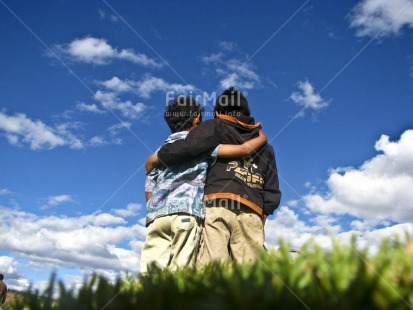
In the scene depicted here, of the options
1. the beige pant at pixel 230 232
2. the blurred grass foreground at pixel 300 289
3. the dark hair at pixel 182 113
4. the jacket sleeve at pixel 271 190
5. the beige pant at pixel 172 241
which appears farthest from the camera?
the dark hair at pixel 182 113

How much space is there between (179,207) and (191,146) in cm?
67

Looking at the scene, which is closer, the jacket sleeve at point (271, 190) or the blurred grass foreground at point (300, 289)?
the blurred grass foreground at point (300, 289)

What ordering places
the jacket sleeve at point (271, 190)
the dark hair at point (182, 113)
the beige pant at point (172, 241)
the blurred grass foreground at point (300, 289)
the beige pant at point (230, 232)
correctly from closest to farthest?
the blurred grass foreground at point (300, 289) → the beige pant at point (172, 241) → the beige pant at point (230, 232) → the jacket sleeve at point (271, 190) → the dark hair at point (182, 113)

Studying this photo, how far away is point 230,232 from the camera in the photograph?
486 cm

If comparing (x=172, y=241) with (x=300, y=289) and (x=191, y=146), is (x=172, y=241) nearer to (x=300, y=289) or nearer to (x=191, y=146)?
(x=191, y=146)

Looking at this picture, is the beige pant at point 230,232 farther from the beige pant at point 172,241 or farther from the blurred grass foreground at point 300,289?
the blurred grass foreground at point 300,289

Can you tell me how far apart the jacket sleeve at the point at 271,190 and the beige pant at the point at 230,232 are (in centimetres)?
20

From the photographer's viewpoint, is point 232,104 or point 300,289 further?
point 232,104

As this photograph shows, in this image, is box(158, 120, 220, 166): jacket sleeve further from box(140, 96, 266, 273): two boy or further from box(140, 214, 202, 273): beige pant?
box(140, 214, 202, 273): beige pant

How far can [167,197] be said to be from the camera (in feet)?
15.9

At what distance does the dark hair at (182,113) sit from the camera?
17.8 ft

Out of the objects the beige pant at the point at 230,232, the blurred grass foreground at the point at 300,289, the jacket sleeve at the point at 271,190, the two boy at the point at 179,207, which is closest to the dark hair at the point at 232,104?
the two boy at the point at 179,207

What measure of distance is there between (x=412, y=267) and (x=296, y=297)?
41 centimetres

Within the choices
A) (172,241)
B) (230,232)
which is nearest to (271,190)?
(230,232)
